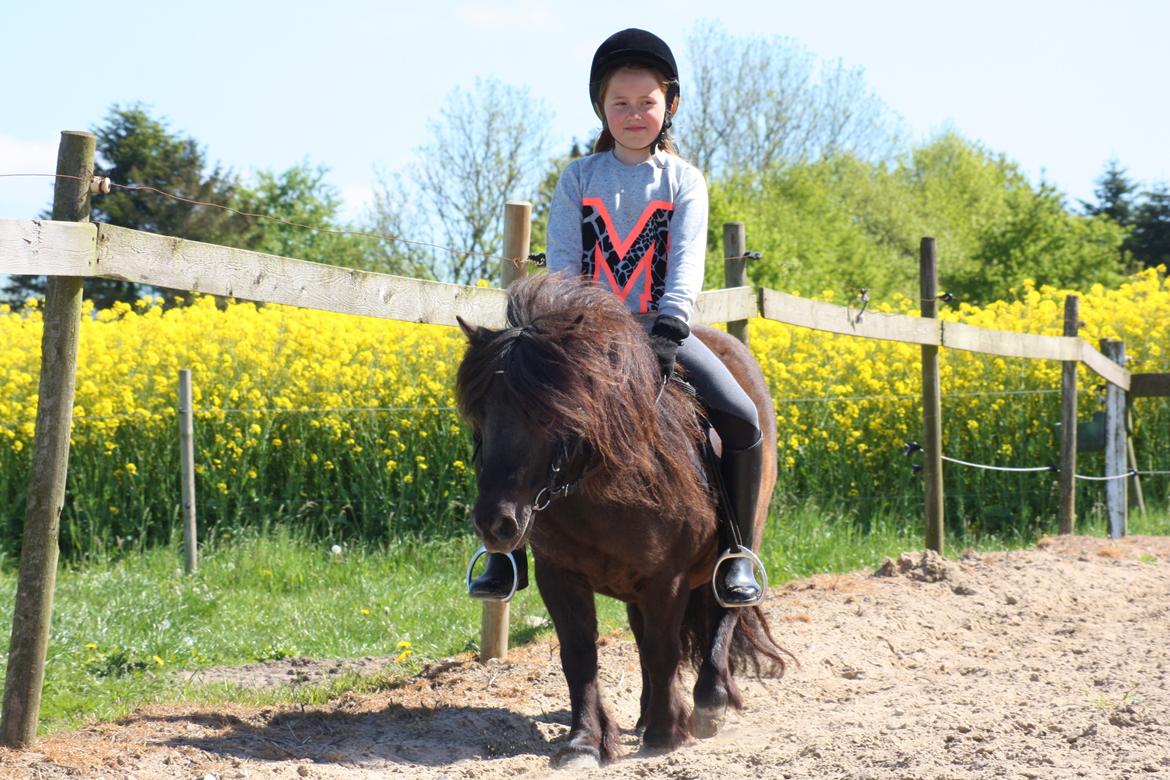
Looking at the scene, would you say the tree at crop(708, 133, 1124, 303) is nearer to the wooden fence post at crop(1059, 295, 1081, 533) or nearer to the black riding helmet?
the wooden fence post at crop(1059, 295, 1081, 533)

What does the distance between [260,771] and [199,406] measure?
23.6 feet

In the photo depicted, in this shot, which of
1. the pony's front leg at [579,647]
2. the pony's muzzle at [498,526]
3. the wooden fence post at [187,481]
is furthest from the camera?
the wooden fence post at [187,481]

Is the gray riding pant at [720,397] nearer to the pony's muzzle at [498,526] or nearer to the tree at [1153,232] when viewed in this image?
the pony's muzzle at [498,526]

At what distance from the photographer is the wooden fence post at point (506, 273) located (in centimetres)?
544

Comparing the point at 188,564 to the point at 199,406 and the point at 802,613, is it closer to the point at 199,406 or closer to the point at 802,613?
the point at 199,406

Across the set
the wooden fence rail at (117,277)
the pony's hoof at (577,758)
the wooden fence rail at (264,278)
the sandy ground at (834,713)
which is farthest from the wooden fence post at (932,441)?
the pony's hoof at (577,758)

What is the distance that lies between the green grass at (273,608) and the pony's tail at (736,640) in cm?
141

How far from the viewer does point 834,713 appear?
425cm

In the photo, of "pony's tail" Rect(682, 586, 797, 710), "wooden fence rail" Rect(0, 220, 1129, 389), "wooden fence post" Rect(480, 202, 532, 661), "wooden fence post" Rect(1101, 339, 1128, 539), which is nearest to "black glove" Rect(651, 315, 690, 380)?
"pony's tail" Rect(682, 586, 797, 710)

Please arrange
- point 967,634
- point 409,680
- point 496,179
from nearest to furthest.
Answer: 1. point 409,680
2. point 967,634
3. point 496,179

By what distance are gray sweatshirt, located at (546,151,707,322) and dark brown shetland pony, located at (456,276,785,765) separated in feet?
1.60

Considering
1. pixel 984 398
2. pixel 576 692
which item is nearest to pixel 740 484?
pixel 576 692

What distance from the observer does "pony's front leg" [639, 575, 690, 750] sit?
3914 mm

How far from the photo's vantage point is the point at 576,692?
390 centimetres
